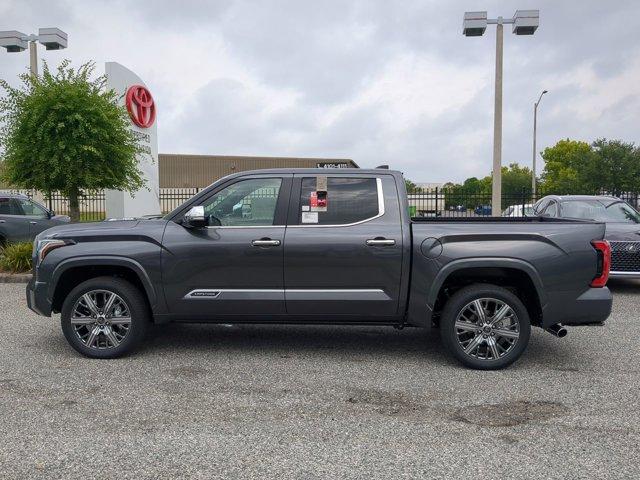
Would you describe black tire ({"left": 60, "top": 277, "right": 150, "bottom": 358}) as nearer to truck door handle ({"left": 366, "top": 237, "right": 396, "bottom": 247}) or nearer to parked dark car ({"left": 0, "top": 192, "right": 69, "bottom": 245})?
truck door handle ({"left": 366, "top": 237, "right": 396, "bottom": 247})

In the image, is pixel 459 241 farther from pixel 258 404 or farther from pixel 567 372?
pixel 258 404

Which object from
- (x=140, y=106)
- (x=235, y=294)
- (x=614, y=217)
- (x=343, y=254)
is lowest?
(x=235, y=294)

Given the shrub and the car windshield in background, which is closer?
the car windshield in background

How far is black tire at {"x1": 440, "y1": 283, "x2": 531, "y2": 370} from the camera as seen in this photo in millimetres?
5336

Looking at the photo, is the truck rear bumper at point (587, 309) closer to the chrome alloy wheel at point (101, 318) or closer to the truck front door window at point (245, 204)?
the truck front door window at point (245, 204)

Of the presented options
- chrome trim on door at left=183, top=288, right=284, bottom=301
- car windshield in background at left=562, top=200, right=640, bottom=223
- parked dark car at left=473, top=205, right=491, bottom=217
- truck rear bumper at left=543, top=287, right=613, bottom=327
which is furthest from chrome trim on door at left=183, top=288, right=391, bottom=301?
parked dark car at left=473, top=205, right=491, bottom=217

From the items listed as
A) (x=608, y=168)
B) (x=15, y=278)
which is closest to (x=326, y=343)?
(x=15, y=278)

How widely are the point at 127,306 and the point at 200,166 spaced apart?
210ft

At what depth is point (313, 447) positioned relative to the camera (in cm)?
372

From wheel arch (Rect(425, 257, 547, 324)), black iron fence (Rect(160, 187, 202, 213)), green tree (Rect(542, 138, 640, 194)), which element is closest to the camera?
wheel arch (Rect(425, 257, 547, 324))

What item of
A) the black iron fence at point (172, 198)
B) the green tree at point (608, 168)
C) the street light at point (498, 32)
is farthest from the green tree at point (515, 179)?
the street light at point (498, 32)

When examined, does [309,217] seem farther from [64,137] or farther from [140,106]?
[140,106]

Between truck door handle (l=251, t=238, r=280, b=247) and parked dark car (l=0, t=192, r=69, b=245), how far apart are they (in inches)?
399

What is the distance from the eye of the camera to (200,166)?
223 ft
